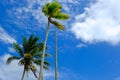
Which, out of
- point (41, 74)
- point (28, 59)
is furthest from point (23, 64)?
point (41, 74)

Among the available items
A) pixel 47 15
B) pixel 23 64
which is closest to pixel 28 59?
pixel 23 64

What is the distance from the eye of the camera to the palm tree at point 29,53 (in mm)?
54781

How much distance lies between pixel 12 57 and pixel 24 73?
151 inches

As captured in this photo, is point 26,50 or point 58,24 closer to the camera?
point 58,24

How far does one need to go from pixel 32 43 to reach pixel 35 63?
11.5 ft

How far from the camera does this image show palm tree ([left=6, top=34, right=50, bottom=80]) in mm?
54781

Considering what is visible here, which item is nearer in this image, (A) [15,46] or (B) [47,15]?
(B) [47,15]

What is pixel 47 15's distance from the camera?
147 feet

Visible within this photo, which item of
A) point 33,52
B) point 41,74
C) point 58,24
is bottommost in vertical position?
point 41,74

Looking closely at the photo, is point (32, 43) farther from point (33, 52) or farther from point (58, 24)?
point (58, 24)

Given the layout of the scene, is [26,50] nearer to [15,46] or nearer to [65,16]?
[15,46]

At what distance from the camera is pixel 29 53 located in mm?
54750

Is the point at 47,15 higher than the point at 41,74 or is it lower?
higher

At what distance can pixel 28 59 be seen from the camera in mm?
55125
